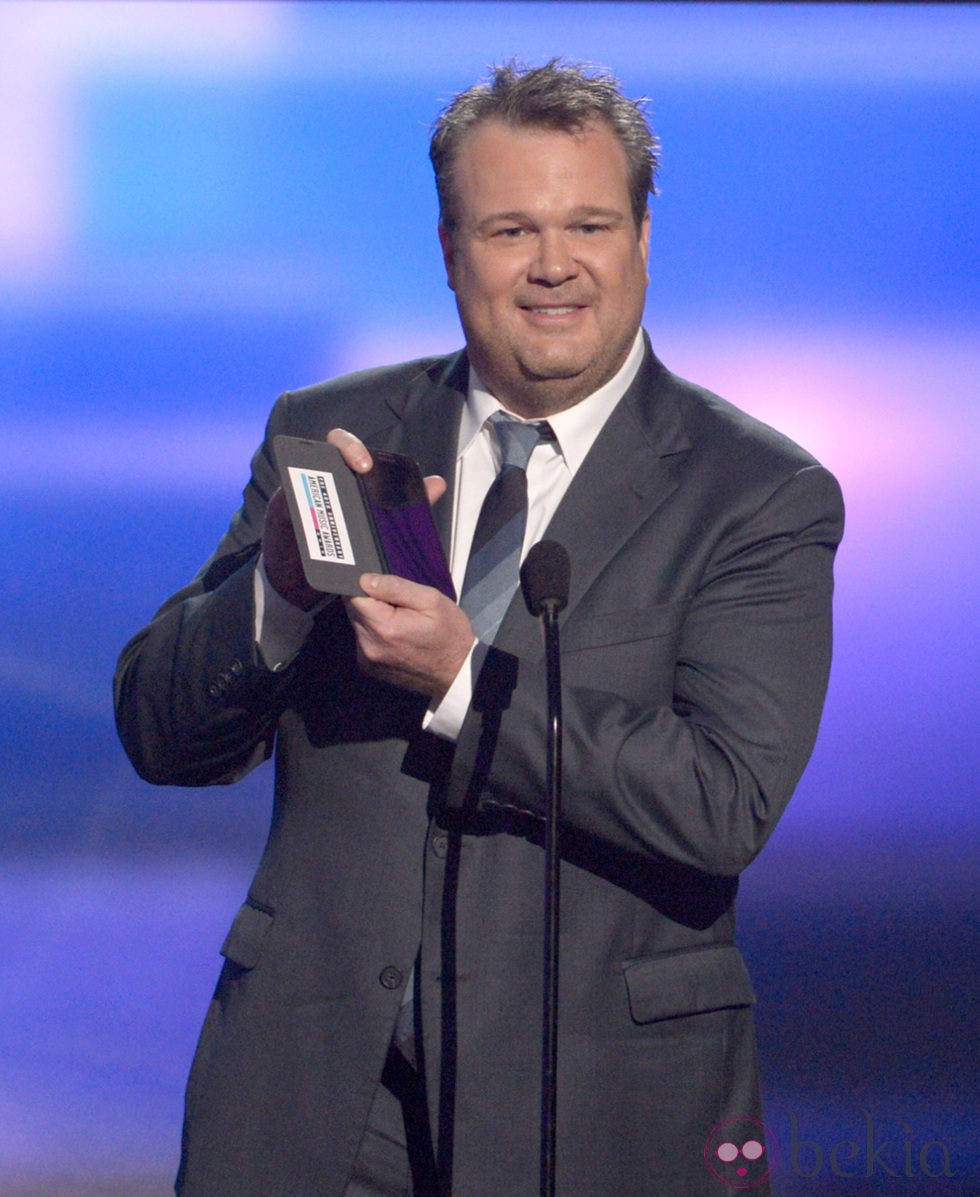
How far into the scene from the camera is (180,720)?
1648 mm

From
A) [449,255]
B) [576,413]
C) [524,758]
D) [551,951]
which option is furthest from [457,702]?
[449,255]

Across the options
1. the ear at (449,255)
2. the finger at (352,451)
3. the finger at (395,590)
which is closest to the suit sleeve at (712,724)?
the finger at (395,590)

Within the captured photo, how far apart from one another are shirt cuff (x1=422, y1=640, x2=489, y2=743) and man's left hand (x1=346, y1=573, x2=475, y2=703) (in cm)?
1

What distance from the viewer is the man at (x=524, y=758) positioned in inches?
59.3

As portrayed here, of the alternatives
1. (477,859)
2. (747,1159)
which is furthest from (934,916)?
(477,859)

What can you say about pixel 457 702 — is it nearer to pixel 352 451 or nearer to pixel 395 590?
pixel 395 590

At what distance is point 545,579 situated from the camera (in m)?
1.29

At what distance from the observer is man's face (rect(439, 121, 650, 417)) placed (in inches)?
67.2

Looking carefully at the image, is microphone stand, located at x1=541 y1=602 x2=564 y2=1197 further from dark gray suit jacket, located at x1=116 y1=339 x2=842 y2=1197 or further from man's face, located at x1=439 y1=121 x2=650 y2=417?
man's face, located at x1=439 y1=121 x2=650 y2=417

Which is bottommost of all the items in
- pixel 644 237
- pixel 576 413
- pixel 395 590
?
pixel 395 590

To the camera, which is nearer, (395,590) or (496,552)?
(395,590)

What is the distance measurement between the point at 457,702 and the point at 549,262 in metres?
0.50

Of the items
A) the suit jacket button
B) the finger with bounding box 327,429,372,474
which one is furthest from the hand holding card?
the suit jacket button

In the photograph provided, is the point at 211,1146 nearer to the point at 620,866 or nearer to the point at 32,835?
the point at 620,866
